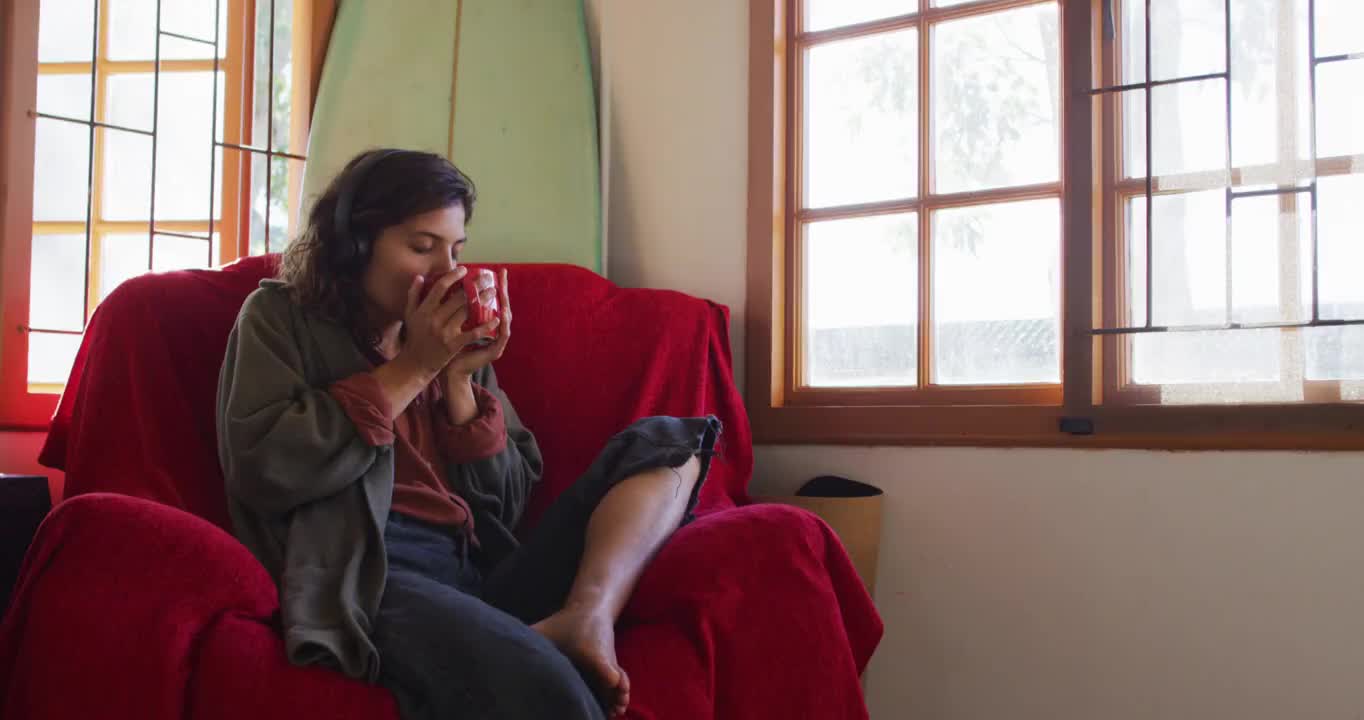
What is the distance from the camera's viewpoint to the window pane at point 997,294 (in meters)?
2.12

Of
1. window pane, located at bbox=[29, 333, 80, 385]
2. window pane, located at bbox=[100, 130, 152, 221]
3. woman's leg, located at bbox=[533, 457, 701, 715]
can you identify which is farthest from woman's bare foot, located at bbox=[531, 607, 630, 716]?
window pane, located at bbox=[100, 130, 152, 221]

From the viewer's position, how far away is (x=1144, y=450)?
189cm

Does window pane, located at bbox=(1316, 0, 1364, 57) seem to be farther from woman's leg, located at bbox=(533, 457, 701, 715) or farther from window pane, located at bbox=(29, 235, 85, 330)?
window pane, located at bbox=(29, 235, 85, 330)

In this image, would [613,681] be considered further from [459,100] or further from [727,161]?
[459,100]

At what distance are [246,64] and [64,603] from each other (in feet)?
5.75

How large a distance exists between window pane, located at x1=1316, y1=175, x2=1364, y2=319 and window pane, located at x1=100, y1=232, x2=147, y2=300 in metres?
2.37

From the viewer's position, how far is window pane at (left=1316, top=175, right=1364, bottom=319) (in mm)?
1712

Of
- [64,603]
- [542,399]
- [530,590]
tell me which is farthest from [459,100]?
[64,603]

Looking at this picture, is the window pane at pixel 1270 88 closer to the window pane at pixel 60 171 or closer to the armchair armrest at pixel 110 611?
the armchair armrest at pixel 110 611

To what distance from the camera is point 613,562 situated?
1.41 meters

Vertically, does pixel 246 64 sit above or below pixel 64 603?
above

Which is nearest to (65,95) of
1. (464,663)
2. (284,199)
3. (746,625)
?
(284,199)

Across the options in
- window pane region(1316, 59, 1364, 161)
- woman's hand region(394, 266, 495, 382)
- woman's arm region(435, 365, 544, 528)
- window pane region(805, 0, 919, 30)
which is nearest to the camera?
woman's hand region(394, 266, 495, 382)

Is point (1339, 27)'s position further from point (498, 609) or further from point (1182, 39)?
point (498, 609)
